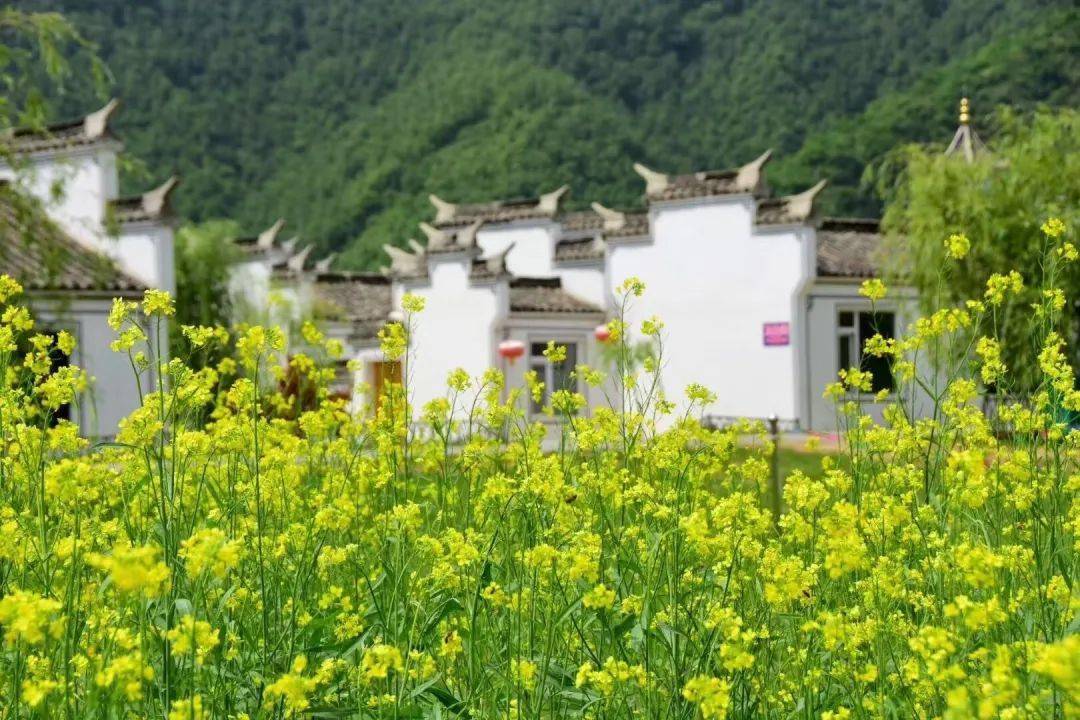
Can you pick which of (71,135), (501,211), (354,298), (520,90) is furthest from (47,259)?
(520,90)

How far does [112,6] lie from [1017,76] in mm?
38103

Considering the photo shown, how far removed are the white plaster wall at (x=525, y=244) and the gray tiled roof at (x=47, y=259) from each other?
1018cm

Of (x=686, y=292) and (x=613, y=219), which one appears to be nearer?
(x=686, y=292)

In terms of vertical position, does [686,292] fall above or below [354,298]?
below

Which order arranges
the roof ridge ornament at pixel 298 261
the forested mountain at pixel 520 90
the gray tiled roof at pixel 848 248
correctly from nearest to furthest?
the gray tiled roof at pixel 848 248 → the roof ridge ornament at pixel 298 261 → the forested mountain at pixel 520 90

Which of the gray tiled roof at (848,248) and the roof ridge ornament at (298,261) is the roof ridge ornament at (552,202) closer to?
the gray tiled roof at (848,248)

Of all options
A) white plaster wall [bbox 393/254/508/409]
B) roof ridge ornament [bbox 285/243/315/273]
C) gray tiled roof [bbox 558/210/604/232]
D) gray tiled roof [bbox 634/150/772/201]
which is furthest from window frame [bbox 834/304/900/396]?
roof ridge ornament [bbox 285/243/315/273]

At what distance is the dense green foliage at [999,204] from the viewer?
17375mm

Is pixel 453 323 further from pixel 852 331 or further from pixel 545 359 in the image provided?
pixel 852 331

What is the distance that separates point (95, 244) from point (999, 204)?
1267 centimetres

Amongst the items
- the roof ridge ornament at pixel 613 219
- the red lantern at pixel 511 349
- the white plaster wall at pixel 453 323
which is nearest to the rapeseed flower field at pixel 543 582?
the red lantern at pixel 511 349

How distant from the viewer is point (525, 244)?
2792cm

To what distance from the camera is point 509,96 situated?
48906mm

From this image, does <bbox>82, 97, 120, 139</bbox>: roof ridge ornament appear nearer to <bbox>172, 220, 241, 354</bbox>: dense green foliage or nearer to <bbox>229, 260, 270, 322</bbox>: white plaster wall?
<bbox>172, 220, 241, 354</bbox>: dense green foliage
